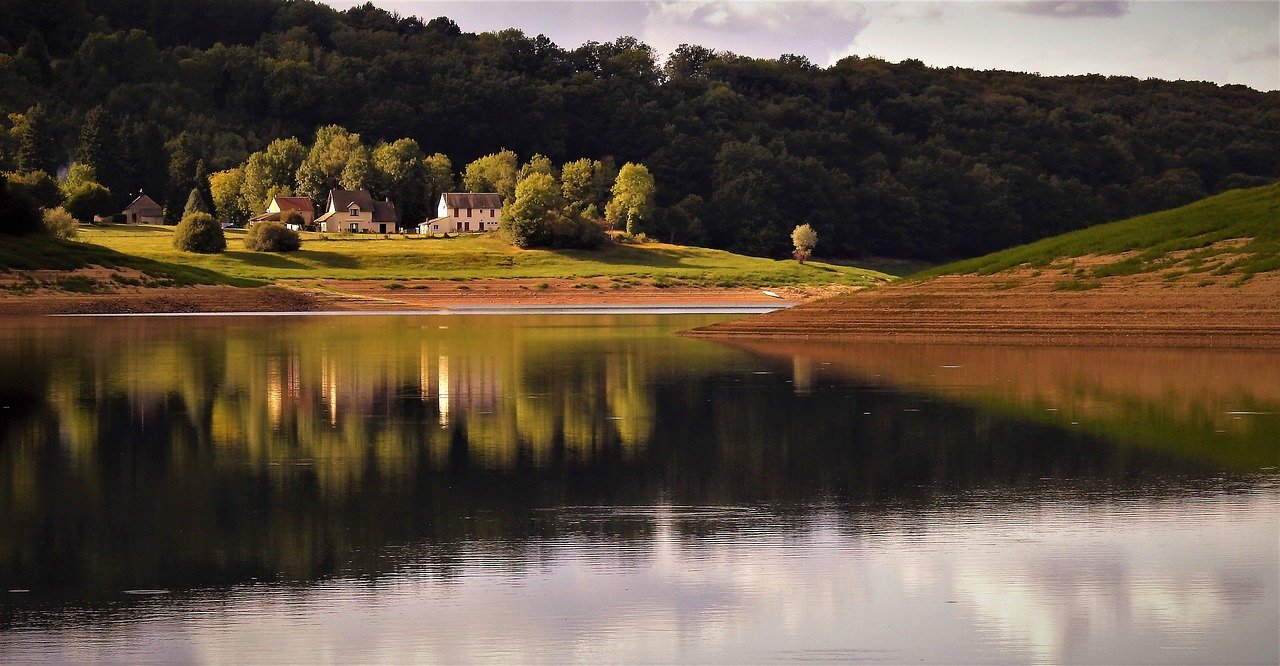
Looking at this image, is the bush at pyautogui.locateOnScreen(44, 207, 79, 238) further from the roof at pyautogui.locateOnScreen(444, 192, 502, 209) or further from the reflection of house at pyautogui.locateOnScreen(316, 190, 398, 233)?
the roof at pyautogui.locateOnScreen(444, 192, 502, 209)

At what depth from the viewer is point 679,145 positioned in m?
194

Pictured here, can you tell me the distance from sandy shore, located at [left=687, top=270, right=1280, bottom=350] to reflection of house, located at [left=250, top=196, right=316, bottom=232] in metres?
97.1

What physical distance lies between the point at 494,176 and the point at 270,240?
57271 mm

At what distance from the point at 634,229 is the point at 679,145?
153ft

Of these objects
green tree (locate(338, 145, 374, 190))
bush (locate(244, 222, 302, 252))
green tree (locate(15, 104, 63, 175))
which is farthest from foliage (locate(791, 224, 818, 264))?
green tree (locate(15, 104, 63, 175))

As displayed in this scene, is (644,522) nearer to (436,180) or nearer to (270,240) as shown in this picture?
(270,240)

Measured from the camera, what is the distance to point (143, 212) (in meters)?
152

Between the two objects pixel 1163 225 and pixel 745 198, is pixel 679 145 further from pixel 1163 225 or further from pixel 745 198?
pixel 1163 225

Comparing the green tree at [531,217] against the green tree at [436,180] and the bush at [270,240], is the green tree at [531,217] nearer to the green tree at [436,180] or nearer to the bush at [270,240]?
the bush at [270,240]

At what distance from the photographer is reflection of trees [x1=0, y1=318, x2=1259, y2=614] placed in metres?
15.4

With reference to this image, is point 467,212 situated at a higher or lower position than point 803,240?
higher

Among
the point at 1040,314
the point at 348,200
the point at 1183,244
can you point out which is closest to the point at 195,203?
the point at 348,200

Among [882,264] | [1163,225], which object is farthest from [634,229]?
[1163,225]

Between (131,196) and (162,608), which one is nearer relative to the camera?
(162,608)
